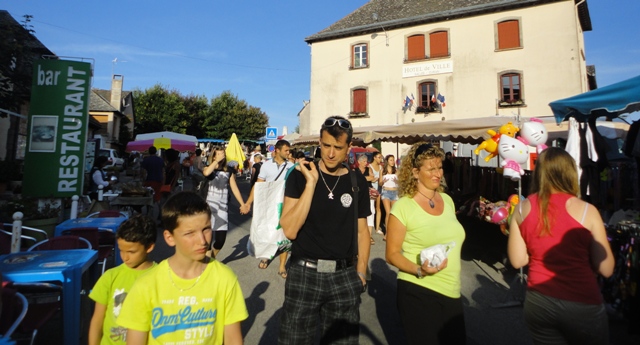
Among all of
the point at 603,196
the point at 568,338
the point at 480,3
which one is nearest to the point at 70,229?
the point at 568,338

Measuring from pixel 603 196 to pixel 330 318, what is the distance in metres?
5.33

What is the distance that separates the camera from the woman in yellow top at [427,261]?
2.34 metres

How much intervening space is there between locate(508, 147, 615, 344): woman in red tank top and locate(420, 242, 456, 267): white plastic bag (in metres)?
0.56

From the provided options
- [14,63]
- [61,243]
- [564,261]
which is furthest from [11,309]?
[14,63]

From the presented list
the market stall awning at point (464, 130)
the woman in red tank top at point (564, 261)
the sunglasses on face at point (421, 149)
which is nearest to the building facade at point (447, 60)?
the market stall awning at point (464, 130)

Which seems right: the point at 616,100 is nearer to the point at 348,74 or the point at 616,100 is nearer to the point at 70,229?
the point at 70,229

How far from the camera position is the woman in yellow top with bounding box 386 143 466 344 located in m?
2.34

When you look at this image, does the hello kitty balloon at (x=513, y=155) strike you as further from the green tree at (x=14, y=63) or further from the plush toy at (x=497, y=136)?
the green tree at (x=14, y=63)

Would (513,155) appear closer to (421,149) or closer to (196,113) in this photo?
(421,149)

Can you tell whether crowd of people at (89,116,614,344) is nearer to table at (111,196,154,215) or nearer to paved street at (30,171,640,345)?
paved street at (30,171,640,345)

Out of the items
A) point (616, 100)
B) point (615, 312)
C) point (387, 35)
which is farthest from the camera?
point (387, 35)

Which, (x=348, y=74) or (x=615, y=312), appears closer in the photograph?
(x=615, y=312)

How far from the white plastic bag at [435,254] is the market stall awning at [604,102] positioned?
3.83 metres

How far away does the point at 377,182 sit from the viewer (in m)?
9.62
